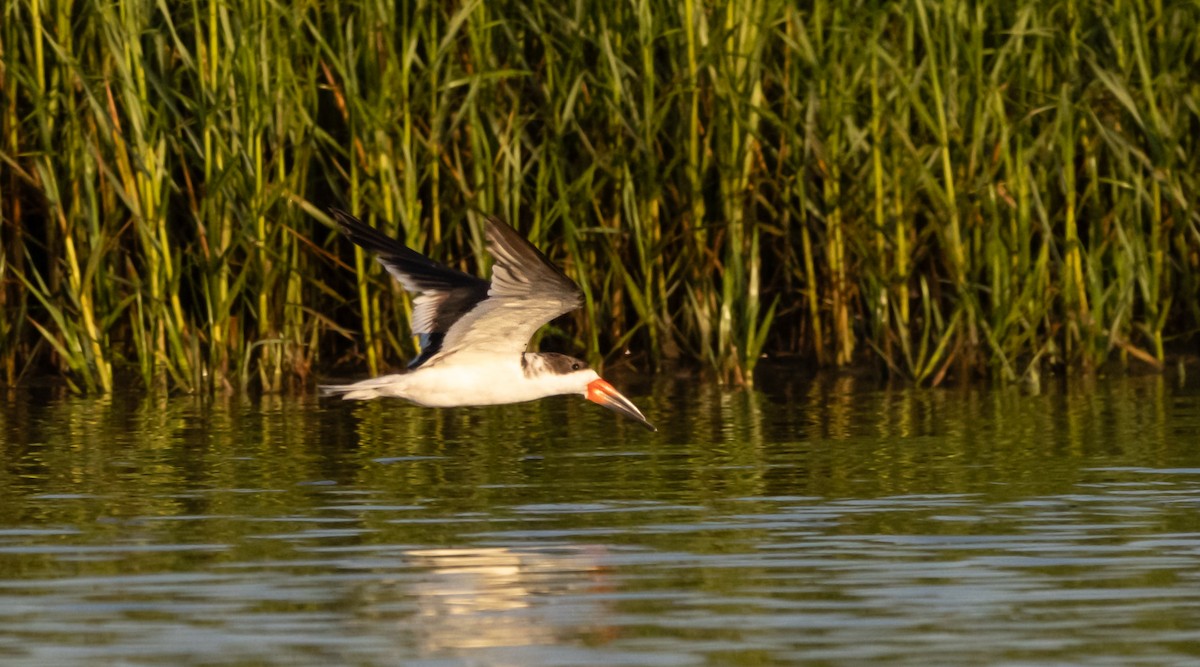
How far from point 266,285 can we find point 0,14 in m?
1.87

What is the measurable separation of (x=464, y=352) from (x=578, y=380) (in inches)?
18.7

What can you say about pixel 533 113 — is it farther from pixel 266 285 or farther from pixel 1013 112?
pixel 1013 112

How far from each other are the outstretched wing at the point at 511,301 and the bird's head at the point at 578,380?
5.3 inches

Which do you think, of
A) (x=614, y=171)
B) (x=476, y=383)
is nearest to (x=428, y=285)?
(x=476, y=383)

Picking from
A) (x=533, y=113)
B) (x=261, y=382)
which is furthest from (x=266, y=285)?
(x=533, y=113)

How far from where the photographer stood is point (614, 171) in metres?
11.1

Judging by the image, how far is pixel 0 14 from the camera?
35.4 feet

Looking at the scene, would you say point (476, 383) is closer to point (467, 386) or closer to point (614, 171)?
point (467, 386)

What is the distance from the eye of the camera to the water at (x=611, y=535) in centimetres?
477

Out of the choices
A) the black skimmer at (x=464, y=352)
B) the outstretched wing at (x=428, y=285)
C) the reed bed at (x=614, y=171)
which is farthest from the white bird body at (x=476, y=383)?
the reed bed at (x=614, y=171)

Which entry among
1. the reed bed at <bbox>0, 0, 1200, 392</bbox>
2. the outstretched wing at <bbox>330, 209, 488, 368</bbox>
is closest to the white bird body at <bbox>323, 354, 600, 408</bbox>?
the outstretched wing at <bbox>330, 209, 488, 368</bbox>

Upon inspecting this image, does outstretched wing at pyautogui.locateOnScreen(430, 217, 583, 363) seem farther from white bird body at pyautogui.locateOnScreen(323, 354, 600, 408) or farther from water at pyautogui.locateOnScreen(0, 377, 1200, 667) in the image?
water at pyautogui.locateOnScreen(0, 377, 1200, 667)

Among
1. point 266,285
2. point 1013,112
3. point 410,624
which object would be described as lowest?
point 410,624

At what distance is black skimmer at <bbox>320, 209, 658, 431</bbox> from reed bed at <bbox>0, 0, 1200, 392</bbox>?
1.58 m
